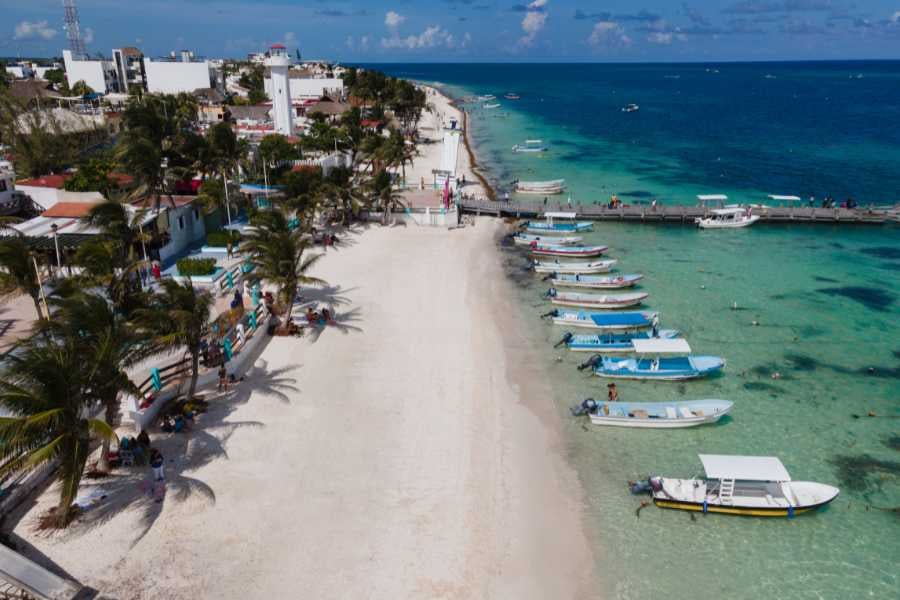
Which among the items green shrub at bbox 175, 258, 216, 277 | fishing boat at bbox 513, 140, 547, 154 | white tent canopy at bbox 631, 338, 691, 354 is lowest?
white tent canopy at bbox 631, 338, 691, 354

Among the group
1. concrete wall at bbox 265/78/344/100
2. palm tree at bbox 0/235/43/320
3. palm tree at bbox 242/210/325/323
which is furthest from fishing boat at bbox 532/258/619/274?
concrete wall at bbox 265/78/344/100

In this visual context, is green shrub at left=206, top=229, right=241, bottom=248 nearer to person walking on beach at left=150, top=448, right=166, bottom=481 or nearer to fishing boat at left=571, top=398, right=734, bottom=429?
person walking on beach at left=150, top=448, right=166, bottom=481

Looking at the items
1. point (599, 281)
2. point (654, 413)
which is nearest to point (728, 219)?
A: point (599, 281)

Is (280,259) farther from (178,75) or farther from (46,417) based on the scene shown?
(178,75)

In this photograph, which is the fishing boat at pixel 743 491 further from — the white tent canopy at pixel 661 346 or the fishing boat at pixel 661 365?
the white tent canopy at pixel 661 346

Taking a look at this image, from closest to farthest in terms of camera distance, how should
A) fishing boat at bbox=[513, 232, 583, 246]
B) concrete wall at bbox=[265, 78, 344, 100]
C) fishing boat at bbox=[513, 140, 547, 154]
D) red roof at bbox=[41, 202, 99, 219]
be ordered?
red roof at bbox=[41, 202, 99, 219], fishing boat at bbox=[513, 232, 583, 246], fishing boat at bbox=[513, 140, 547, 154], concrete wall at bbox=[265, 78, 344, 100]

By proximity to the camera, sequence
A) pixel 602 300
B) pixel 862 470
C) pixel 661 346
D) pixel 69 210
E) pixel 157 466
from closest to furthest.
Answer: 1. pixel 157 466
2. pixel 862 470
3. pixel 661 346
4. pixel 69 210
5. pixel 602 300
